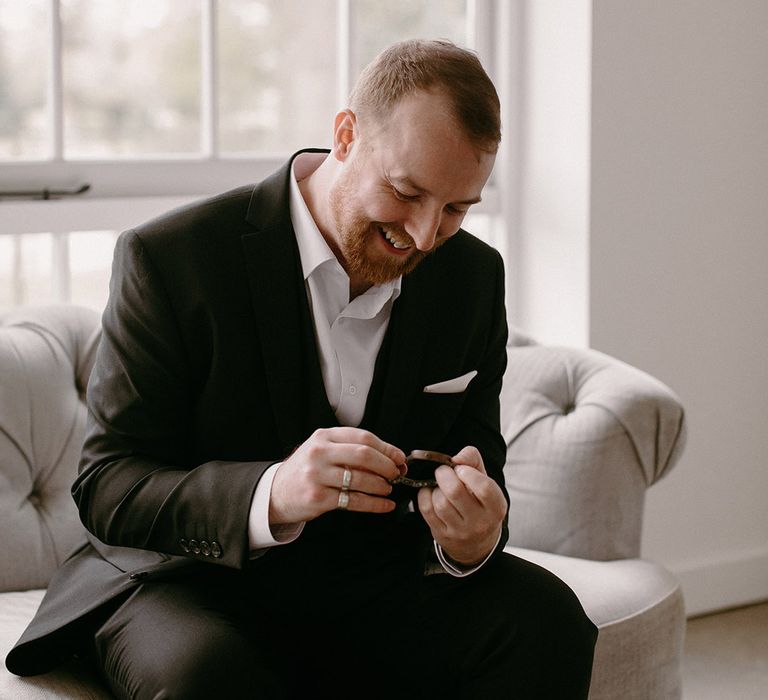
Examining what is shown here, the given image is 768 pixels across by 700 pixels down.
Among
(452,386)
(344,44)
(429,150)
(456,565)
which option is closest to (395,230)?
(429,150)

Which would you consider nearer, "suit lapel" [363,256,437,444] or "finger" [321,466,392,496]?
"finger" [321,466,392,496]

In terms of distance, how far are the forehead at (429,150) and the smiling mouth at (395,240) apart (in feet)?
0.30

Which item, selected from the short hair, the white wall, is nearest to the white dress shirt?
the short hair

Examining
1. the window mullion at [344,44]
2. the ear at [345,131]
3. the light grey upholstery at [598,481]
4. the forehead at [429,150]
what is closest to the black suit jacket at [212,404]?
the ear at [345,131]

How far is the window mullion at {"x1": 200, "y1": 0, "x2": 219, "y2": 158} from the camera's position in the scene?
2611mm

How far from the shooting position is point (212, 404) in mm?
1634

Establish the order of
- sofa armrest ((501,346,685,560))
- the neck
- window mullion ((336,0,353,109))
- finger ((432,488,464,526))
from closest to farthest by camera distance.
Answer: finger ((432,488,464,526)) < the neck < sofa armrest ((501,346,685,560)) < window mullion ((336,0,353,109))

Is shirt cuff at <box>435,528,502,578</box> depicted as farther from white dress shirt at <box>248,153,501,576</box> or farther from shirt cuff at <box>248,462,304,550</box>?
shirt cuff at <box>248,462,304,550</box>

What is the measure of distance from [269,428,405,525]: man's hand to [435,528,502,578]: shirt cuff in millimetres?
234

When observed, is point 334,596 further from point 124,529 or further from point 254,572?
point 124,529

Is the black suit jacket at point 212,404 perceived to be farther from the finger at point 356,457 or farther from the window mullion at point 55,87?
the window mullion at point 55,87

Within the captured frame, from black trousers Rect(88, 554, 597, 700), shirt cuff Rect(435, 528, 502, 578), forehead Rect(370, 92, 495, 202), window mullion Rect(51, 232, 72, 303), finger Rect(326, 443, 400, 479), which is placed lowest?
black trousers Rect(88, 554, 597, 700)

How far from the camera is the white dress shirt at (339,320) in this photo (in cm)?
171

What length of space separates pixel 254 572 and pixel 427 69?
0.76 m
